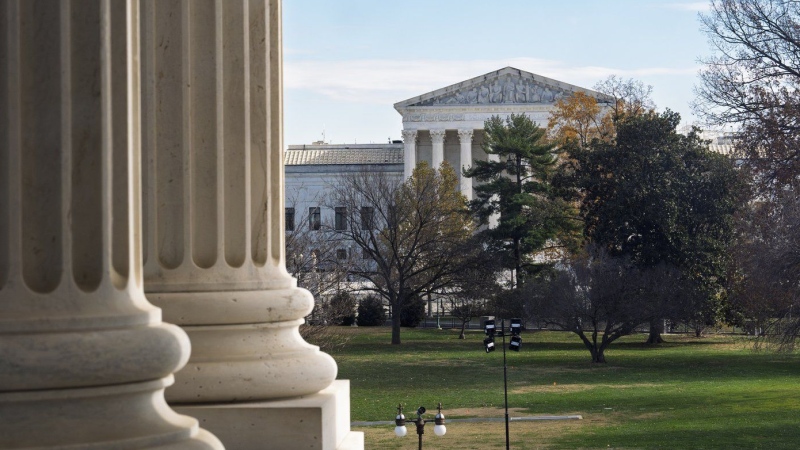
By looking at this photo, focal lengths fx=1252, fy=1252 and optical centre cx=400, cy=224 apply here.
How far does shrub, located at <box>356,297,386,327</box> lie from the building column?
67269 mm

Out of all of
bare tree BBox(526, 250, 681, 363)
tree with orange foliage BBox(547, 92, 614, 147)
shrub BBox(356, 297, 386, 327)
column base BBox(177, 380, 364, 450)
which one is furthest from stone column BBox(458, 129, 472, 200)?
column base BBox(177, 380, 364, 450)

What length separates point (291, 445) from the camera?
18.5ft

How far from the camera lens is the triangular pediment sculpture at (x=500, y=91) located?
328 feet

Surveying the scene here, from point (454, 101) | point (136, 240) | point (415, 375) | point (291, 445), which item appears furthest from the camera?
point (454, 101)

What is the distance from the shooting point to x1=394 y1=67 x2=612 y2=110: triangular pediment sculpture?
3937 inches

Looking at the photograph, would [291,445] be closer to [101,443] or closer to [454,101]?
[101,443]

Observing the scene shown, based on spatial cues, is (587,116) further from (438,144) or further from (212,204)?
(212,204)

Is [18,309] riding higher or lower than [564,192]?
lower

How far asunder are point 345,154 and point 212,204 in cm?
10669

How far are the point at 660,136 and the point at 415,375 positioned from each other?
834 inches

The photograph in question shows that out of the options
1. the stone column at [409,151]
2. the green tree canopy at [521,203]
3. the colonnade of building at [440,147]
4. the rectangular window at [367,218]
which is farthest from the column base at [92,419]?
the stone column at [409,151]

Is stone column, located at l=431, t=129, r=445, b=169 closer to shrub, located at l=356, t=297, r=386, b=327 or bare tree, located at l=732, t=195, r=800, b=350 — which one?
shrub, located at l=356, t=297, r=386, b=327

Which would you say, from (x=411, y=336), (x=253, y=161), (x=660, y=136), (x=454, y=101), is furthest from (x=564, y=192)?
(x=253, y=161)

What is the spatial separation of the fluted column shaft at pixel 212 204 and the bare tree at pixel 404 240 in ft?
181
